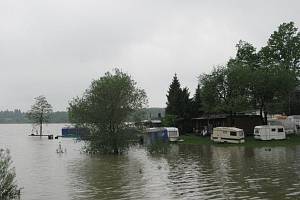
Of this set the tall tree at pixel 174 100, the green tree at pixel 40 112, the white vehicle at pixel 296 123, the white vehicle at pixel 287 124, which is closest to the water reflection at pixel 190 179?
the white vehicle at pixel 287 124

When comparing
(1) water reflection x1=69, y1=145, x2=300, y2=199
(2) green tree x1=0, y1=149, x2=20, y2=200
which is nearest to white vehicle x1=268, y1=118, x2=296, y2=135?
(1) water reflection x1=69, y1=145, x2=300, y2=199

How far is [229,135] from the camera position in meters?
68.4

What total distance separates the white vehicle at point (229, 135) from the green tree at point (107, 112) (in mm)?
16085

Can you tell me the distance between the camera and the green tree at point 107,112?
55.5 meters

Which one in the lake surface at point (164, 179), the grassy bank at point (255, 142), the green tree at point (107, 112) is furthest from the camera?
the grassy bank at point (255, 142)

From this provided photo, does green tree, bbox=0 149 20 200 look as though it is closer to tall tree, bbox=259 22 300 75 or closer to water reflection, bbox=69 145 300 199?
water reflection, bbox=69 145 300 199

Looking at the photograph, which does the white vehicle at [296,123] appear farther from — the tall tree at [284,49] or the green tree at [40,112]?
the green tree at [40,112]

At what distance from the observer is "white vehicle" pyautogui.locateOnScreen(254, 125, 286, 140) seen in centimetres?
6888

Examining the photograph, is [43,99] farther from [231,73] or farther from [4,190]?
[4,190]

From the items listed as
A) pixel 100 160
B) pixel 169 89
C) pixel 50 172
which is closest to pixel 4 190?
pixel 50 172

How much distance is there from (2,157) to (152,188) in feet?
27.9

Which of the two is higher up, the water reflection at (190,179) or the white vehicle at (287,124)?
the white vehicle at (287,124)

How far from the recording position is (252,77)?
237ft

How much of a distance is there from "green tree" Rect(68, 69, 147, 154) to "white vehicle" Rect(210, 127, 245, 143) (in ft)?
52.8
